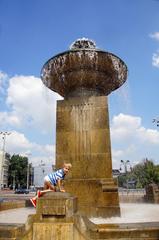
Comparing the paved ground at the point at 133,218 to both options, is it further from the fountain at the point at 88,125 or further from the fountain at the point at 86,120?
the fountain at the point at 86,120

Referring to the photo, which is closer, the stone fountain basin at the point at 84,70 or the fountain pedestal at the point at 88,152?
the fountain pedestal at the point at 88,152

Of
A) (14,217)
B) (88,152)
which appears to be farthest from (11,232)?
(88,152)

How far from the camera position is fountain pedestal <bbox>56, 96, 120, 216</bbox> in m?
9.60

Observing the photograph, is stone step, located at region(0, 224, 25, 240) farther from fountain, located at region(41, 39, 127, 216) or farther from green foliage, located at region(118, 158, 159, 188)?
green foliage, located at region(118, 158, 159, 188)

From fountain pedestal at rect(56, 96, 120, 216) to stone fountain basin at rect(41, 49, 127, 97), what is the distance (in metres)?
0.92

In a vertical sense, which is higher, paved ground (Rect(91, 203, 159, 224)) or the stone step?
the stone step

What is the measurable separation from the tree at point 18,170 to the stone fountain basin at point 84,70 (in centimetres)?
8144

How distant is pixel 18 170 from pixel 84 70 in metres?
83.9

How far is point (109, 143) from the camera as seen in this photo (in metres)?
10.6

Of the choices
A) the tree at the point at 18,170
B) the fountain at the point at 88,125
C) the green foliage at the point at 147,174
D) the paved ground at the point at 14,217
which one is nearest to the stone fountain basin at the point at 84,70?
the fountain at the point at 88,125

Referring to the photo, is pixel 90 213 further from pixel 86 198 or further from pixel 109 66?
pixel 109 66

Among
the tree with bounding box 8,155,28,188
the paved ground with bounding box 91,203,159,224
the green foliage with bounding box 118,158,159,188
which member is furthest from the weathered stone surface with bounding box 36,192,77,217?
the tree with bounding box 8,155,28,188

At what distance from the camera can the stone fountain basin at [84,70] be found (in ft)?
37.7

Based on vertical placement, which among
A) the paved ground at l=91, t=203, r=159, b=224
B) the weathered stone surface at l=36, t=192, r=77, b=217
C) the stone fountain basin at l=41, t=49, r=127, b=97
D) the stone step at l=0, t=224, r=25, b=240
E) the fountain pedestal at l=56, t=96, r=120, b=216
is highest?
the stone fountain basin at l=41, t=49, r=127, b=97
